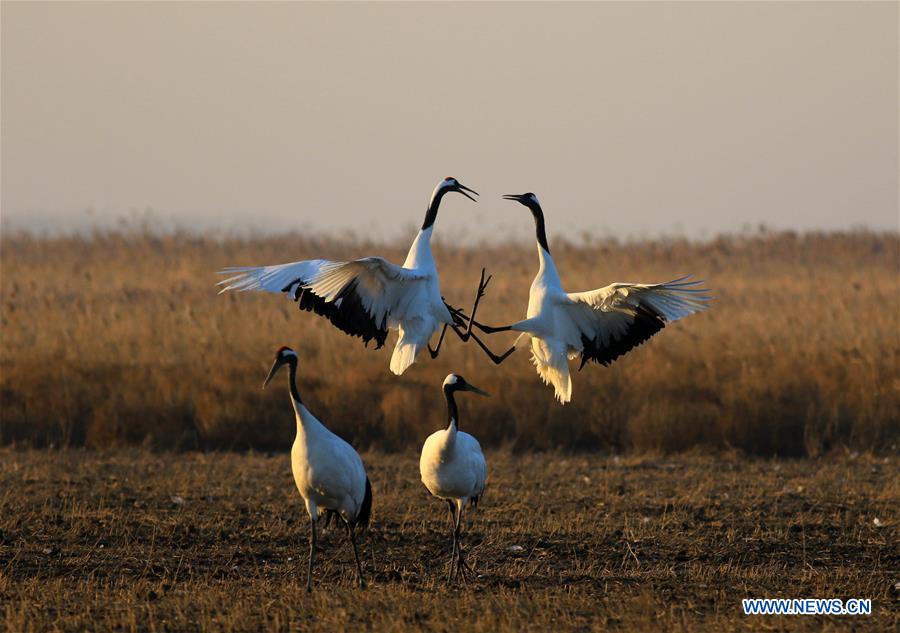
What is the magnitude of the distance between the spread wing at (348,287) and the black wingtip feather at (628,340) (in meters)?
1.22

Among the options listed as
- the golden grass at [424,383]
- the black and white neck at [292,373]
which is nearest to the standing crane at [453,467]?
the black and white neck at [292,373]

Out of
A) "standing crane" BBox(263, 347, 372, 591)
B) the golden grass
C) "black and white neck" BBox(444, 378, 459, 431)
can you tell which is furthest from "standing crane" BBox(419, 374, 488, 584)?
the golden grass

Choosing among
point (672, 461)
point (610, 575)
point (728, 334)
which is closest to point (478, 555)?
point (610, 575)

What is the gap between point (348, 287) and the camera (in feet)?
23.9

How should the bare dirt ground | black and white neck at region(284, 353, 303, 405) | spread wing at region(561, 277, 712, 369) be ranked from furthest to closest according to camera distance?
black and white neck at region(284, 353, 303, 405), spread wing at region(561, 277, 712, 369), the bare dirt ground

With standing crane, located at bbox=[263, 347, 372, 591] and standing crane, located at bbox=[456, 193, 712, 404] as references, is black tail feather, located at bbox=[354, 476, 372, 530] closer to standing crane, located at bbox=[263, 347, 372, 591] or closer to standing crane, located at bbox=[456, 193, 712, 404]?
standing crane, located at bbox=[263, 347, 372, 591]

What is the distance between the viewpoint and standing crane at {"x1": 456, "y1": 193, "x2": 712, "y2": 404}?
7.59 meters

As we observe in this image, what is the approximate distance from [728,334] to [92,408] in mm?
7673

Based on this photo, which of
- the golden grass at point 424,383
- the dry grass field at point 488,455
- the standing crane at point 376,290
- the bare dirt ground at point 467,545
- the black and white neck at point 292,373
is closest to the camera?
the bare dirt ground at point 467,545

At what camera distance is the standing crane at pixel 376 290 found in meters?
7.07

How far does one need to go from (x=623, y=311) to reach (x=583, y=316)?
0.25m

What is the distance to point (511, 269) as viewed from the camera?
24375 mm

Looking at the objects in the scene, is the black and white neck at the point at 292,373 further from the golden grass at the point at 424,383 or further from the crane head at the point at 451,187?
the golden grass at the point at 424,383

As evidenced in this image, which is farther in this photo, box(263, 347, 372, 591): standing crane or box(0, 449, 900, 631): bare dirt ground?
box(263, 347, 372, 591): standing crane
